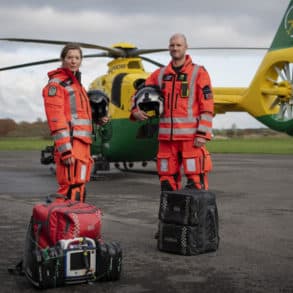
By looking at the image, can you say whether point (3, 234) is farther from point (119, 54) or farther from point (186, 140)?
point (119, 54)

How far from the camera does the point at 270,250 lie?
5.60m

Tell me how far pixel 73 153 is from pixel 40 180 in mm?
8310

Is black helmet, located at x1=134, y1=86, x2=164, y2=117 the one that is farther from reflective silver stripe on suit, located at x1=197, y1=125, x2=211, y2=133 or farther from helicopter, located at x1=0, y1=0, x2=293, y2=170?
helicopter, located at x1=0, y1=0, x2=293, y2=170

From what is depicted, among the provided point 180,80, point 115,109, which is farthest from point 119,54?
point 180,80

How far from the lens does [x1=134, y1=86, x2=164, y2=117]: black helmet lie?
5902 millimetres

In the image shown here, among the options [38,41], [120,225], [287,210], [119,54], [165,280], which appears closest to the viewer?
[165,280]

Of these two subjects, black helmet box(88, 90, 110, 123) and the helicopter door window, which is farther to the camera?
the helicopter door window

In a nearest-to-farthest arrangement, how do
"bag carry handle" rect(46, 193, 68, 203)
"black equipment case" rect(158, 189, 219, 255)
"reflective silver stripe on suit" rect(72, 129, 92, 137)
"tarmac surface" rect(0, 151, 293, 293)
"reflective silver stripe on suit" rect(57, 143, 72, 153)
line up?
1. "tarmac surface" rect(0, 151, 293, 293)
2. "bag carry handle" rect(46, 193, 68, 203)
3. "reflective silver stripe on suit" rect(57, 143, 72, 153)
4. "reflective silver stripe on suit" rect(72, 129, 92, 137)
5. "black equipment case" rect(158, 189, 219, 255)

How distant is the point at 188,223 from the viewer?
545 cm

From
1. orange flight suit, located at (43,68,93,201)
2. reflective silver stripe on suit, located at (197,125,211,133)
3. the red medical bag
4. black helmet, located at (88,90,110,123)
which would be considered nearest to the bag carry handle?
the red medical bag

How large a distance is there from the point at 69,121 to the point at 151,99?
104 cm

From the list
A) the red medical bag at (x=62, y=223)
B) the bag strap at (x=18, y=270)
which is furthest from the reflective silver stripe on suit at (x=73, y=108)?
the bag strap at (x=18, y=270)

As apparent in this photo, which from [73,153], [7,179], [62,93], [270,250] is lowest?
[7,179]

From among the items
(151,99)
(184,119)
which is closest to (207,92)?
(184,119)
